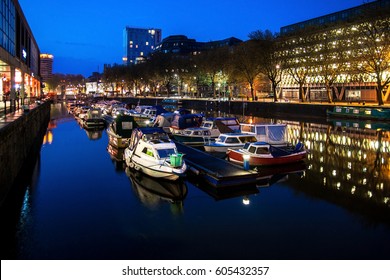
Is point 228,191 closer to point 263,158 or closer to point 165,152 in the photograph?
point 165,152

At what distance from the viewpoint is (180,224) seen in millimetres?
17172

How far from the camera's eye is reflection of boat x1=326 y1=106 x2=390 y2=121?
62.4 m

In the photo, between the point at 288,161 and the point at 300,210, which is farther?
the point at 288,161

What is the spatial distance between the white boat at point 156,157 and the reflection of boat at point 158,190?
504mm

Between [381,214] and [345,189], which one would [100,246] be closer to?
[381,214]

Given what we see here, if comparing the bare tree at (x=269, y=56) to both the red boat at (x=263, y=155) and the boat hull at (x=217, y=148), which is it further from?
the red boat at (x=263, y=155)

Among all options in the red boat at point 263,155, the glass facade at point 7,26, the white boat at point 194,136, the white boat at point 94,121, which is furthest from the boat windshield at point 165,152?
the white boat at point 94,121

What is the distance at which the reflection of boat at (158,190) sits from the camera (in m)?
20.7

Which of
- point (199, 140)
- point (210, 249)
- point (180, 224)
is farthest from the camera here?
point (199, 140)

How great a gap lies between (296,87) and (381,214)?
4058 inches

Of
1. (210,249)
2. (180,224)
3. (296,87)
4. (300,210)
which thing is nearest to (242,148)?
(300,210)

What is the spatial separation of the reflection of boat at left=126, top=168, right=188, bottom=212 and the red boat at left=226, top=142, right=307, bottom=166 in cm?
636

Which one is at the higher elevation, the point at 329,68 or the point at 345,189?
the point at 329,68

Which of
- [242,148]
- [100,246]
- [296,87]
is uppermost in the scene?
[296,87]
